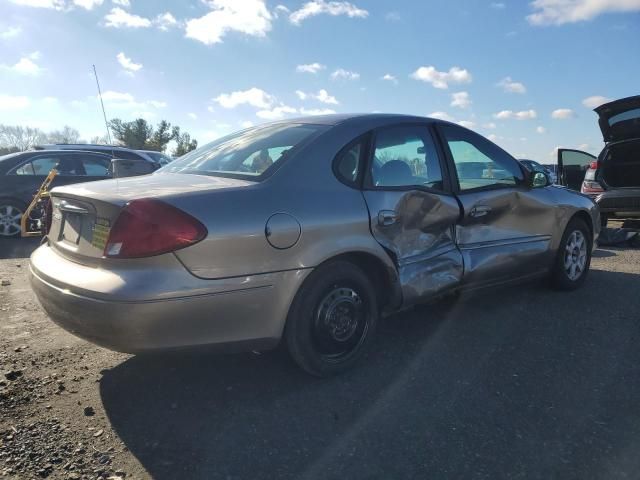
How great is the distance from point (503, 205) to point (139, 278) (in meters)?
2.92

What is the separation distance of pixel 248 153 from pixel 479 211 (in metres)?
1.81

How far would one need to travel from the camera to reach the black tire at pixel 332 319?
2.84 metres

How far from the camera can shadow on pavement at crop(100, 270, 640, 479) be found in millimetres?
2254

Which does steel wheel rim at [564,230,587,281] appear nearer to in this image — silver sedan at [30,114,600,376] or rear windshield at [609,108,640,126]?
silver sedan at [30,114,600,376]

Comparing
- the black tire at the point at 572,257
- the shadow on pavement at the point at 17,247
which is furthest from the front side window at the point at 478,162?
the shadow on pavement at the point at 17,247

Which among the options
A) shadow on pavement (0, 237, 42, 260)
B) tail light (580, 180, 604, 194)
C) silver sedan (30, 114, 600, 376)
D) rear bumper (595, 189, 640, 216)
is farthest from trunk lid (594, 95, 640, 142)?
shadow on pavement (0, 237, 42, 260)

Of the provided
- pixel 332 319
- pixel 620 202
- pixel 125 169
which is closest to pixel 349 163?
pixel 332 319

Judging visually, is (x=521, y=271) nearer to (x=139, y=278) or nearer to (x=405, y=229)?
(x=405, y=229)

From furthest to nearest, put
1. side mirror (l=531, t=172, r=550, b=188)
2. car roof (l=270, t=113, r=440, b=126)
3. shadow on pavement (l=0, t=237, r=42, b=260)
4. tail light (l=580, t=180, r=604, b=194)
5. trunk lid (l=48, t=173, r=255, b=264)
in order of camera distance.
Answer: tail light (l=580, t=180, r=604, b=194)
shadow on pavement (l=0, t=237, r=42, b=260)
side mirror (l=531, t=172, r=550, b=188)
car roof (l=270, t=113, r=440, b=126)
trunk lid (l=48, t=173, r=255, b=264)

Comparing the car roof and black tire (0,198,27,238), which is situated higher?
the car roof

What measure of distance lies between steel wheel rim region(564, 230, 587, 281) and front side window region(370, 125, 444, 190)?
1980 mm

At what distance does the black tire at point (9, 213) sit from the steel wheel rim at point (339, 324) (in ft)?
25.4

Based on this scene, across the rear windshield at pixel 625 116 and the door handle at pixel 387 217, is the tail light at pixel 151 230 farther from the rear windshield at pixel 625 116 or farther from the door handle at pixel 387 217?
the rear windshield at pixel 625 116

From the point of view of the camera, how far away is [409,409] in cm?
273
